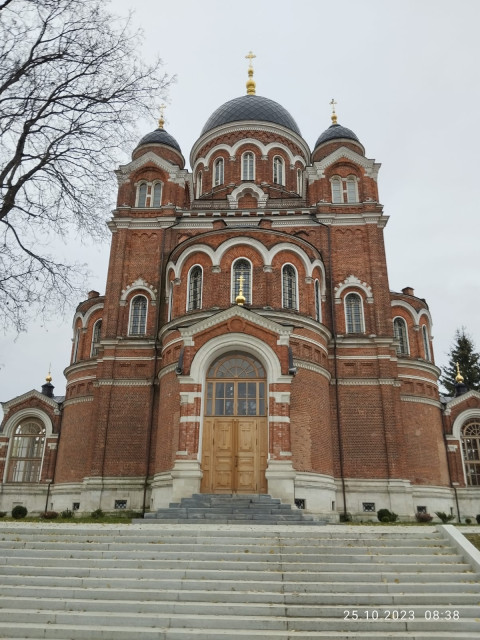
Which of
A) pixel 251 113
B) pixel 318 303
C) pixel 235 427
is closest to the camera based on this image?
pixel 235 427

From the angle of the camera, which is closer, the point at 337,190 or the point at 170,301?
the point at 170,301

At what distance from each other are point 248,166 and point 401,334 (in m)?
12.5

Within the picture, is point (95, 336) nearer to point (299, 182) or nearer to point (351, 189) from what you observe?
point (351, 189)

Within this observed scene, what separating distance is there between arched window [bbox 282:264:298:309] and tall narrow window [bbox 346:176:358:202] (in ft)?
19.7

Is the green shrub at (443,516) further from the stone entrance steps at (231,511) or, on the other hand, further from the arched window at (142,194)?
the arched window at (142,194)

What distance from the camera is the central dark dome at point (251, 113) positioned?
99.3 feet

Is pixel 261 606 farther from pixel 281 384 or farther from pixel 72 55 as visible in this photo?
pixel 72 55

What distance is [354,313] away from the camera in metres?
22.2

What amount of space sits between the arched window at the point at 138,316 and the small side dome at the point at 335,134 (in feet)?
39.1

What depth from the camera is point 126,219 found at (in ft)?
78.3

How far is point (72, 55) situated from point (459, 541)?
12982mm

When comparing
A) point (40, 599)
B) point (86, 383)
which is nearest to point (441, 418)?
point (86, 383)

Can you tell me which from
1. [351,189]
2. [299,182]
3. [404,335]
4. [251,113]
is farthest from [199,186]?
[404,335]

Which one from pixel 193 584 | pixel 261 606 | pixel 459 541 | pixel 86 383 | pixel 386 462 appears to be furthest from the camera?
pixel 86 383
